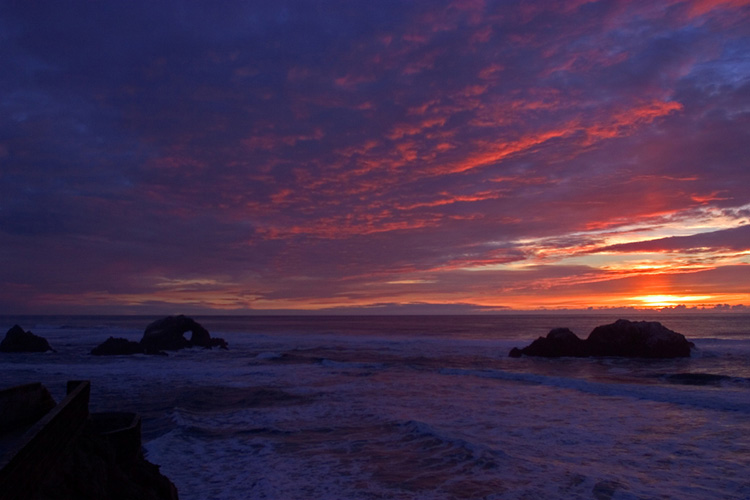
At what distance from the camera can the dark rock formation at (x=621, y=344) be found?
135 ft

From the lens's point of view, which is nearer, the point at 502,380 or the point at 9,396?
the point at 9,396

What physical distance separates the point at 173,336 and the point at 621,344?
4554 cm

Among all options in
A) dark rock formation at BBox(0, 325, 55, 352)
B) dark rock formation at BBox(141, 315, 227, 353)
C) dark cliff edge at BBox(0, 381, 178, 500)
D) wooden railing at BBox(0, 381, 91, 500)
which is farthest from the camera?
dark rock formation at BBox(141, 315, 227, 353)

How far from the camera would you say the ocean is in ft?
36.0

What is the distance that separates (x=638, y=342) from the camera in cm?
4181

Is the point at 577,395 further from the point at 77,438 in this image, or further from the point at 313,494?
the point at 77,438

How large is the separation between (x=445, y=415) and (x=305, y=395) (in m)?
7.53

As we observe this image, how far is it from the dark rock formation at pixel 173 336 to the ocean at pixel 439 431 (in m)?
20.6

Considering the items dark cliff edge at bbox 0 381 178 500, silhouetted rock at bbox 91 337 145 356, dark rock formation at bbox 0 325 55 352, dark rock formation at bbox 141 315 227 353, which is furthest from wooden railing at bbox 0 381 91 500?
dark rock formation at bbox 0 325 55 352

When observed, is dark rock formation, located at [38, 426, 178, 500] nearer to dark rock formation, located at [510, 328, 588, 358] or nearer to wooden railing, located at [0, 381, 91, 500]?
wooden railing, located at [0, 381, 91, 500]

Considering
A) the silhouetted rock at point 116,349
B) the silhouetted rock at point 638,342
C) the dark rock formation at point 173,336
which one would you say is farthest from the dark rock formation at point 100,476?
the dark rock formation at point 173,336

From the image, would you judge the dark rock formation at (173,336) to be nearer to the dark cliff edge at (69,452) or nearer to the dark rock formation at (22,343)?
the dark rock formation at (22,343)

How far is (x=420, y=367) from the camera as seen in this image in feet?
117

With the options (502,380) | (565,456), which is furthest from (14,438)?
(502,380)
